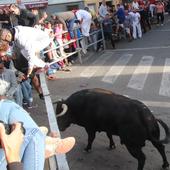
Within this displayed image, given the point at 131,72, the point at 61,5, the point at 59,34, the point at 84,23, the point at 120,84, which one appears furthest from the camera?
the point at 61,5

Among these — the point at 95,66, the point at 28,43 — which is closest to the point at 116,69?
the point at 95,66

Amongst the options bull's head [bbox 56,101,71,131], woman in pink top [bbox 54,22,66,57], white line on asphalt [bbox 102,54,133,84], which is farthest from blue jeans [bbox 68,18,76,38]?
bull's head [bbox 56,101,71,131]

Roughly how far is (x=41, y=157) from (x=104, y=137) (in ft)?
14.8

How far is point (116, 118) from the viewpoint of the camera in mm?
6438

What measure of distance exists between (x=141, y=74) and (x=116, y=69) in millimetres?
1251

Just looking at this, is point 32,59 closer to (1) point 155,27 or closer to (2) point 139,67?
(2) point 139,67

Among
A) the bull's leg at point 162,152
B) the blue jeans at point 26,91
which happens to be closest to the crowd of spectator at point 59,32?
the blue jeans at point 26,91

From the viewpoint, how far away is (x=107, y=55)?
651 inches

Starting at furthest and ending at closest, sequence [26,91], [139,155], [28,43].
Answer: [26,91] → [28,43] → [139,155]

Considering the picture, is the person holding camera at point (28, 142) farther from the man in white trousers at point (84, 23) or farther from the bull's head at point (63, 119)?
the man in white trousers at point (84, 23)

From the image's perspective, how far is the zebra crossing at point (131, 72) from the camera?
11149 mm

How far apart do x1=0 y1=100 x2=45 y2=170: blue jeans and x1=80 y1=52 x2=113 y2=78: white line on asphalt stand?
935 cm

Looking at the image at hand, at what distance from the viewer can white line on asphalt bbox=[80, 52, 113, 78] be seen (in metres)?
13.3

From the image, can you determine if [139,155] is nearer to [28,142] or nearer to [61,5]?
[28,142]
